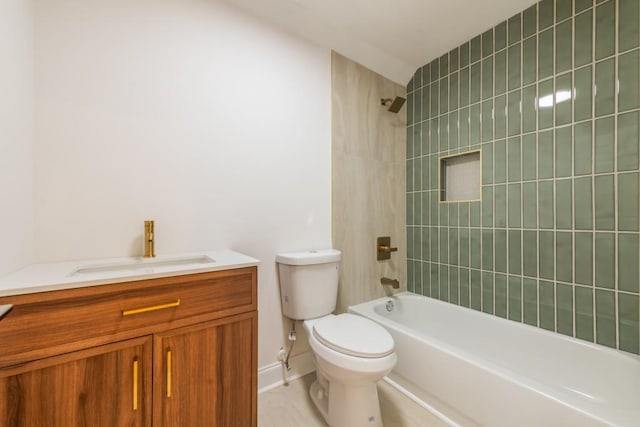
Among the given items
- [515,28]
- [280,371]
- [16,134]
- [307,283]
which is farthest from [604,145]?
[16,134]

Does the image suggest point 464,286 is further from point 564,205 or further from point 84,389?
point 84,389

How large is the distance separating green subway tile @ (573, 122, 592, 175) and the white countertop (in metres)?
1.74

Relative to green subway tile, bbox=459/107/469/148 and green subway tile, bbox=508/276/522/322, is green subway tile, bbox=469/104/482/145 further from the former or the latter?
green subway tile, bbox=508/276/522/322

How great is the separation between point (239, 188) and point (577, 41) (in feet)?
6.51

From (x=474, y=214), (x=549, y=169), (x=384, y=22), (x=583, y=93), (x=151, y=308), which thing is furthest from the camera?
(x=474, y=214)

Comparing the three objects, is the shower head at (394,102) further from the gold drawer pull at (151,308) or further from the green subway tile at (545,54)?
the gold drawer pull at (151,308)

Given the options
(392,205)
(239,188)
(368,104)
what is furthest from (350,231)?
(368,104)

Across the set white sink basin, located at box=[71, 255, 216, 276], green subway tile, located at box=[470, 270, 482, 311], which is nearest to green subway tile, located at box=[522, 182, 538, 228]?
green subway tile, located at box=[470, 270, 482, 311]

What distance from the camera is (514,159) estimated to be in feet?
5.25

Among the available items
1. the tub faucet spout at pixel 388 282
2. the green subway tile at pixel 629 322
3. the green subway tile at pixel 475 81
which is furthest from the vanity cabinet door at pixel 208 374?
the green subway tile at pixel 475 81

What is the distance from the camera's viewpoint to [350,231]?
1920 millimetres

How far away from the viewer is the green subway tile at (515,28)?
158 cm

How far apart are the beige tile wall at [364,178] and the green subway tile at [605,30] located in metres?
1.17

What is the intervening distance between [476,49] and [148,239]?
2334 millimetres
